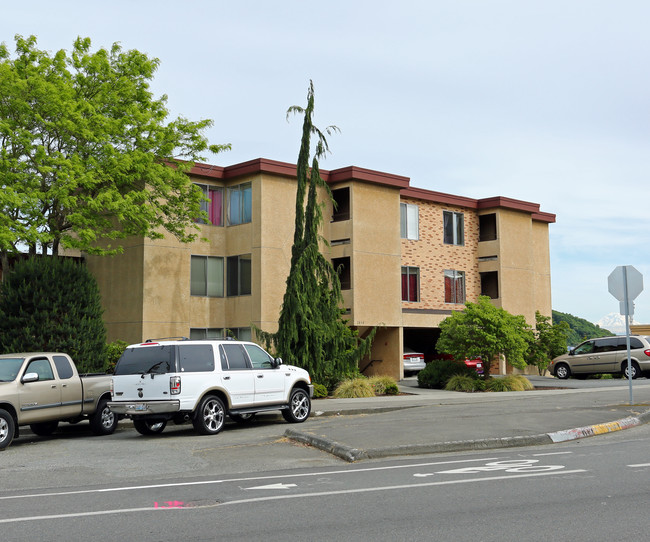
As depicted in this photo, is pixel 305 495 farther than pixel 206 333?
No

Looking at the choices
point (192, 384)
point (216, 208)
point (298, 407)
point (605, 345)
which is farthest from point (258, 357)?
point (605, 345)

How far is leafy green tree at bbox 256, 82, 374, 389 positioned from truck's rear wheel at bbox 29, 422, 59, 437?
9.22 metres

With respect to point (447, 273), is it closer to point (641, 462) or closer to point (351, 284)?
point (351, 284)

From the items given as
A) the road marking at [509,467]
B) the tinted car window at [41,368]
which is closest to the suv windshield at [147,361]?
the tinted car window at [41,368]

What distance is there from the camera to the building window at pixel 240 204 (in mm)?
29766

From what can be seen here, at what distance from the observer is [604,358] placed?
3158 centimetres

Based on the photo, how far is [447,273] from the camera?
119ft

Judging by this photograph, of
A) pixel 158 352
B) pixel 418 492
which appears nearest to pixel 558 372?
pixel 158 352

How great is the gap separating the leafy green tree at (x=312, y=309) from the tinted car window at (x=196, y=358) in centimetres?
902

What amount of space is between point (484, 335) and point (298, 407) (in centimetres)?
1098

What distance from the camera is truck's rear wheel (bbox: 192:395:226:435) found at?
14609 millimetres

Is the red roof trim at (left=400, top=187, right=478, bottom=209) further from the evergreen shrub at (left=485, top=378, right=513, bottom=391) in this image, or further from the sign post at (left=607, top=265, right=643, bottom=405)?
the sign post at (left=607, top=265, right=643, bottom=405)

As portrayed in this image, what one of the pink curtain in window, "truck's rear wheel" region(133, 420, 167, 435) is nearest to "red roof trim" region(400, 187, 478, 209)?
the pink curtain in window

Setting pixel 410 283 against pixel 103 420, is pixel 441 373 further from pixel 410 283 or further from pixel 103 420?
pixel 103 420
